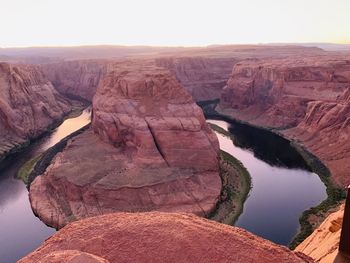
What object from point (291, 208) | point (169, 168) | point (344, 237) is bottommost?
point (291, 208)

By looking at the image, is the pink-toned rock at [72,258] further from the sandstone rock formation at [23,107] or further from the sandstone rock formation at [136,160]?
the sandstone rock formation at [23,107]

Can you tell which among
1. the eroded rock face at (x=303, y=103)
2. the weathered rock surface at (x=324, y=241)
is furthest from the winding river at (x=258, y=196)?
the weathered rock surface at (x=324, y=241)

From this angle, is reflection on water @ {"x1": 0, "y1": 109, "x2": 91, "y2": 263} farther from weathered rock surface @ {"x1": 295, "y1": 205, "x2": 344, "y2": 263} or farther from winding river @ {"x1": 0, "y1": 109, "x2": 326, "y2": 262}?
weathered rock surface @ {"x1": 295, "y1": 205, "x2": 344, "y2": 263}

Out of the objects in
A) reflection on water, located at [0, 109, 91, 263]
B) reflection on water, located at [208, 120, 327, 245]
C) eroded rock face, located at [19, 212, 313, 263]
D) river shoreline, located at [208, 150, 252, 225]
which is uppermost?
eroded rock face, located at [19, 212, 313, 263]

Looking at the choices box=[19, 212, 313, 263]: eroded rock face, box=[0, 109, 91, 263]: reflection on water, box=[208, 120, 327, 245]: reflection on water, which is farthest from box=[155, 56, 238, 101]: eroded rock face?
box=[19, 212, 313, 263]: eroded rock face

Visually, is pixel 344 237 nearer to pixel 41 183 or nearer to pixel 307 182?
pixel 307 182

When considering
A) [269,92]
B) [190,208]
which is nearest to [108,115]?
[190,208]

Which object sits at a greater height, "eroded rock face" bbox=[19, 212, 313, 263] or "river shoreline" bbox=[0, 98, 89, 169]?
"eroded rock face" bbox=[19, 212, 313, 263]
